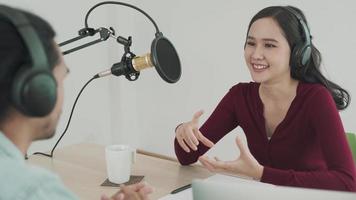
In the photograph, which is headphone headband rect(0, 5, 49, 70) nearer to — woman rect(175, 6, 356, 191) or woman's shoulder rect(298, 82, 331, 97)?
woman rect(175, 6, 356, 191)

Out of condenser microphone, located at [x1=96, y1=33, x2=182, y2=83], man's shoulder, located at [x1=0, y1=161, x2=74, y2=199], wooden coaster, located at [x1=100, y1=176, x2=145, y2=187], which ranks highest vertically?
condenser microphone, located at [x1=96, y1=33, x2=182, y2=83]

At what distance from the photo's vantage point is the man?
571 millimetres

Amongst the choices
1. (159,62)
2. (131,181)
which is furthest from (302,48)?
(131,181)

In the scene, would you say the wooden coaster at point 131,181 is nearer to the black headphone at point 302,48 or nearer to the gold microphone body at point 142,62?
the gold microphone body at point 142,62

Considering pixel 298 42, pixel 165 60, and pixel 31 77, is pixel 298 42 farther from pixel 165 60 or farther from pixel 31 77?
pixel 31 77

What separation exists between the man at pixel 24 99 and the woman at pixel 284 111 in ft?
2.23

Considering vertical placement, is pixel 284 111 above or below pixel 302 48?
below

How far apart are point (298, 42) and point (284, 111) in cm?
26

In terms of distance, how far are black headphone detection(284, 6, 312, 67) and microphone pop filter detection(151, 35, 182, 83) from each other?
45cm

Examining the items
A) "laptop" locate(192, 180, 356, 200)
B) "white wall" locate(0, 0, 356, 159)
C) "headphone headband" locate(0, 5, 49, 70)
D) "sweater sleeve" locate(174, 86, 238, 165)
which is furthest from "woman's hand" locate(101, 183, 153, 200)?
"white wall" locate(0, 0, 356, 159)

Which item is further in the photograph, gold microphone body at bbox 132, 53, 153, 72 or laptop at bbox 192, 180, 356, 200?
gold microphone body at bbox 132, 53, 153, 72

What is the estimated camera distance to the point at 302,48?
1.39 meters

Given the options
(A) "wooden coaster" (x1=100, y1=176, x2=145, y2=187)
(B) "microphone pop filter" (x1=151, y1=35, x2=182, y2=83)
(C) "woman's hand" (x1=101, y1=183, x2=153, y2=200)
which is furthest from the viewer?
(A) "wooden coaster" (x1=100, y1=176, x2=145, y2=187)

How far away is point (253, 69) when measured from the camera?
4.94ft
